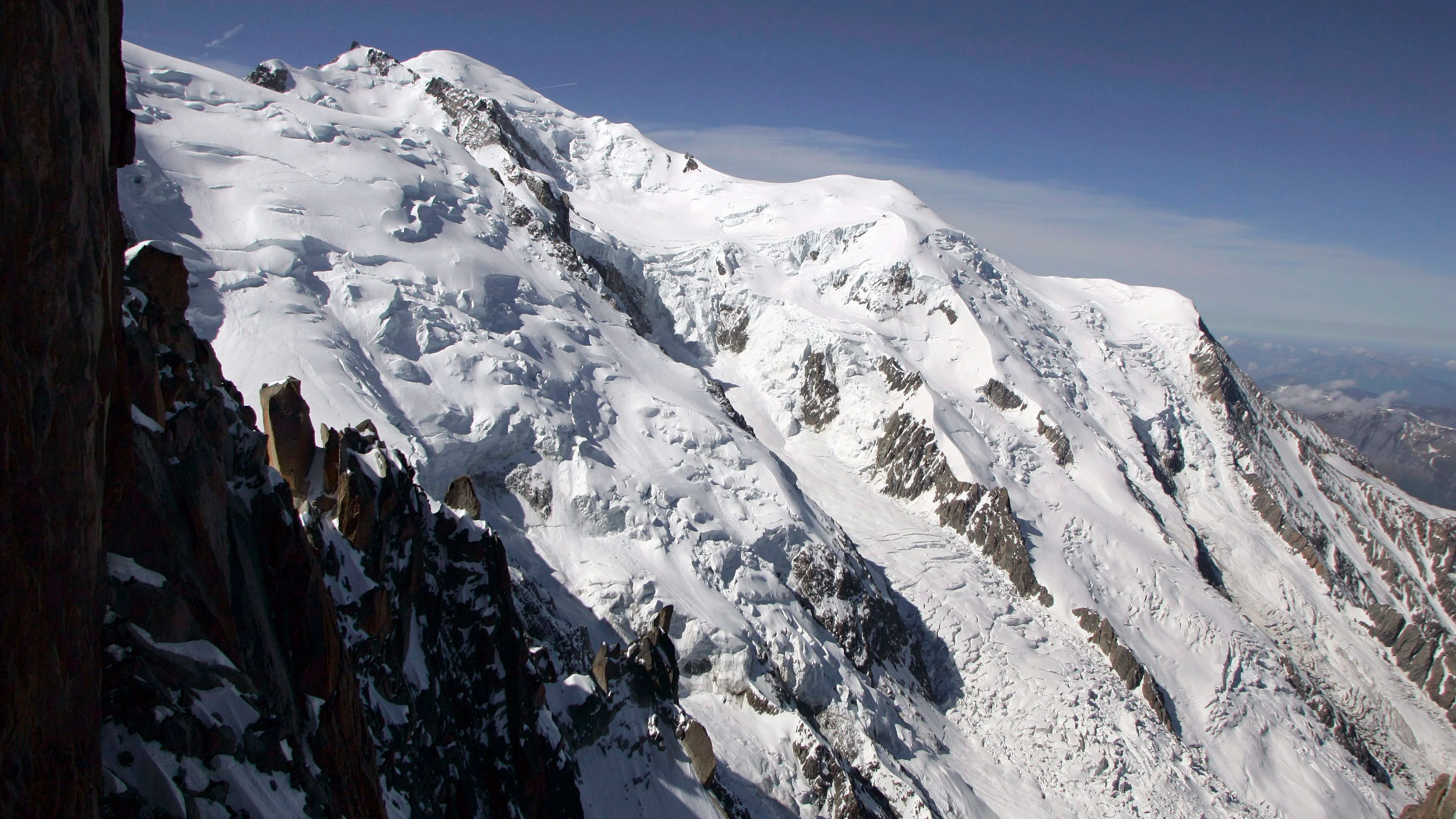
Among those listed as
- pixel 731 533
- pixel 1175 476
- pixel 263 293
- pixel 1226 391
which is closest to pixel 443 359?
pixel 263 293

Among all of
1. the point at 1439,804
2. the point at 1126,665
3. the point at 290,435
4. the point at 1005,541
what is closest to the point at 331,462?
the point at 290,435

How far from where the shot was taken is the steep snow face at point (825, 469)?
1462 inches

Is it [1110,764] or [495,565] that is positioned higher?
[495,565]

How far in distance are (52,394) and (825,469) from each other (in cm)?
6032

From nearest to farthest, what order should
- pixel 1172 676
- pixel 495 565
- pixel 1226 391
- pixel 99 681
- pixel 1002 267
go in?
pixel 99 681
pixel 495 565
pixel 1172 676
pixel 1226 391
pixel 1002 267

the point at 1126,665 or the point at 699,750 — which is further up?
the point at 699,750

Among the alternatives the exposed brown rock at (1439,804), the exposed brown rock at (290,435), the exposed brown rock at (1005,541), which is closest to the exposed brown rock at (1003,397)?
the exposed brown rock at (1005,541)

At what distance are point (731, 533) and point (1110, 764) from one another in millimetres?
27647

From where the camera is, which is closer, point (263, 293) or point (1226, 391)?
point (263, 293)

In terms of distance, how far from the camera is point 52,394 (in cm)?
583

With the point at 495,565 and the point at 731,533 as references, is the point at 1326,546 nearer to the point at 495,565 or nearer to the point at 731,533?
the point at 731,533

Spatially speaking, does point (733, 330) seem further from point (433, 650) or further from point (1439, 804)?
point (1439, 804)

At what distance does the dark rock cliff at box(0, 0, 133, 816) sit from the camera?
17.3ft

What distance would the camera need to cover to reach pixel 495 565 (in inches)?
834
